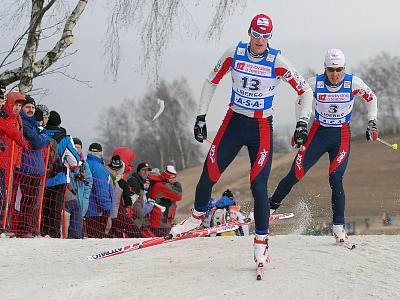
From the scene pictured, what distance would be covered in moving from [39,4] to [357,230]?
2073cm

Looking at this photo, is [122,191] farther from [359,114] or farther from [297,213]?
[359,114]

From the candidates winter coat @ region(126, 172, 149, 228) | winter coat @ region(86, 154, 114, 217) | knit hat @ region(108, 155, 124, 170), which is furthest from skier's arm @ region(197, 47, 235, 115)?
winter coat @ region(126, 172, 149, 228)

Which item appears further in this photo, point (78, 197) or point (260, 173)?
point (78, 197)

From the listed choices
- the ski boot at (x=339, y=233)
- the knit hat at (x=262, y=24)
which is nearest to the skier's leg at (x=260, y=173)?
the knit hat at (x=262, y=24)

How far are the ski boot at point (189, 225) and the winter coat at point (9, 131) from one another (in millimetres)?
2420

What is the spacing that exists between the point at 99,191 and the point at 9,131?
1799 mm

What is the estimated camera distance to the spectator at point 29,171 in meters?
8.05

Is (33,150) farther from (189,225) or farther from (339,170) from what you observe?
(339,170)

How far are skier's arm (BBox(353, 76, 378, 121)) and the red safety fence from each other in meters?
3.60

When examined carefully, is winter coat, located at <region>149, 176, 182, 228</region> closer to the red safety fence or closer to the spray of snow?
the red safety fence

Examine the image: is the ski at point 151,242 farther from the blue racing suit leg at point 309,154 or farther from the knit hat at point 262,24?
the knit hat at point 262,24

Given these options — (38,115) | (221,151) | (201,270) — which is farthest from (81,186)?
(201,270)

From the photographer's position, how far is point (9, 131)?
778cm

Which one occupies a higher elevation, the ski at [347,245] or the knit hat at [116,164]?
the knit hat at [116,164]
